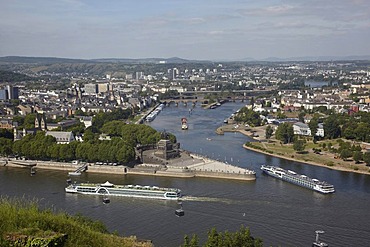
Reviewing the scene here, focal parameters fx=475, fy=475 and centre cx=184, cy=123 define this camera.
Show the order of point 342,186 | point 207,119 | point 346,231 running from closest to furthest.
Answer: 1. point 346,231
2. point 342,186
3. point 207,119

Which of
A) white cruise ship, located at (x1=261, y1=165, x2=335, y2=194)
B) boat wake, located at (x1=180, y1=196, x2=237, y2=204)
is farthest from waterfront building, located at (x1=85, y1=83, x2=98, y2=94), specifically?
boat wake, located at (x1=180, y1=196, x2=237, y2=204)

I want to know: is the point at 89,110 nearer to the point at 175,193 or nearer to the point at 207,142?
the point at 207,142

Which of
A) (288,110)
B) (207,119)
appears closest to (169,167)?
(207,119)

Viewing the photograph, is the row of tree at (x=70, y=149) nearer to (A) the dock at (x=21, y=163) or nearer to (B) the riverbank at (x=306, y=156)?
(A) the dock at (x=21, y=163)

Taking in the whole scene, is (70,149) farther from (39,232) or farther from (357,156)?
(39,232)

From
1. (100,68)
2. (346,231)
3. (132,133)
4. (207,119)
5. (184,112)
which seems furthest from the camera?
(100,68)

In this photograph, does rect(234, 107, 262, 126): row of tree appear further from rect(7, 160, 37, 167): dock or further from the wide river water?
rect(7, 160, 37, 167): dock

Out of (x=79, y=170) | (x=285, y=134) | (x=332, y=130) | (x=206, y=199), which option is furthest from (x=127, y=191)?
(x=332, y=130)
